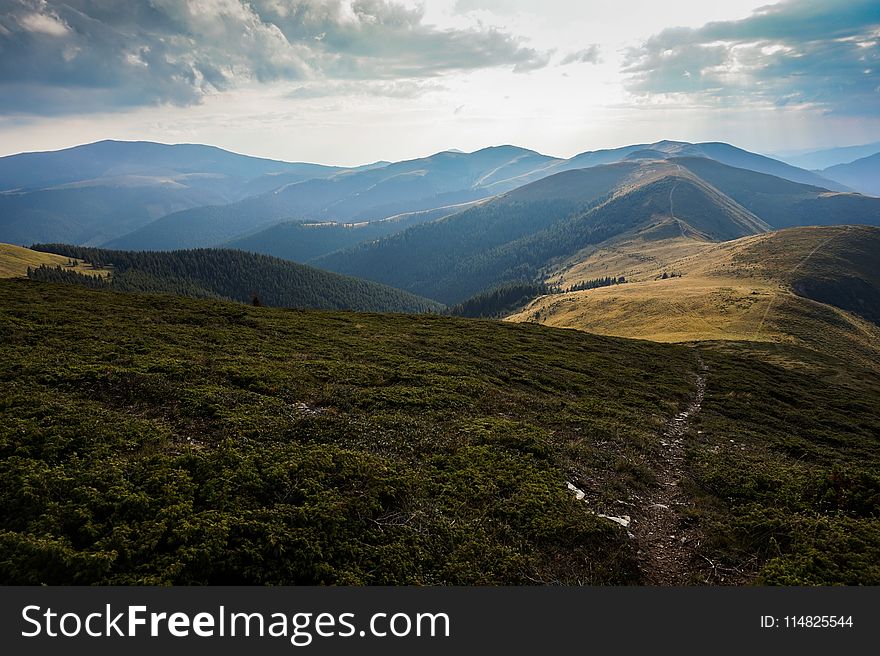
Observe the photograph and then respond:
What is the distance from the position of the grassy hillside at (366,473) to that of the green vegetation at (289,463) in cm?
8

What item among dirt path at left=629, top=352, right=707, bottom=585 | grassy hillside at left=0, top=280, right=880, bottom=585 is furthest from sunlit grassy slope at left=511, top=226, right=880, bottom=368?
dirt path at left=629, top=352, right=707, bottom=585

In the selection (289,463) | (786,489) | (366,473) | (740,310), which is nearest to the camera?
(289,463)

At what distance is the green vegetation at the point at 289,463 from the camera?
11016 mm

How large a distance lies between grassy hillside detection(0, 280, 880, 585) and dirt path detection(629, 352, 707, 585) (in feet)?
0.46

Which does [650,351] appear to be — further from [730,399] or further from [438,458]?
[438,458]

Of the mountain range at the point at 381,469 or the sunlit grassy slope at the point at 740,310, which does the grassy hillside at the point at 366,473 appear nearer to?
the mountain range at the point at 381,469

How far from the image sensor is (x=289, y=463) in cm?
1516

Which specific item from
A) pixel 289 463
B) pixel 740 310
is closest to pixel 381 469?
pixel 289 463

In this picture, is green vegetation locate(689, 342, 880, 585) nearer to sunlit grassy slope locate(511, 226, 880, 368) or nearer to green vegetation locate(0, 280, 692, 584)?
green vegetation locate(0, 280, 692, 584)

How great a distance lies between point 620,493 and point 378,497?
9887mm

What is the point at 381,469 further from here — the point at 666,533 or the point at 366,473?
the point at 666,533

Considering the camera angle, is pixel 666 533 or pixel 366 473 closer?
pixel 666 533

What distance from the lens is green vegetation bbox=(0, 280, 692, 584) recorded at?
36.1 ft

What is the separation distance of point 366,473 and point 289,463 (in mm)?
2682
